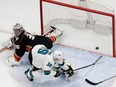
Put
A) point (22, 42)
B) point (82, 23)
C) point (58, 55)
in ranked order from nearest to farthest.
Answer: point (58, 55) → point (22, 42) → point (82, 23)

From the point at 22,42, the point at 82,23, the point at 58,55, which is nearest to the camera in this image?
the point at 58,55

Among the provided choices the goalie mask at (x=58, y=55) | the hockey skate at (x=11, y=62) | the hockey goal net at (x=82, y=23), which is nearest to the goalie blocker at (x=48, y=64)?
the goalie mask at (x=58, y=55)

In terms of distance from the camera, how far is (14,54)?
6.20ft

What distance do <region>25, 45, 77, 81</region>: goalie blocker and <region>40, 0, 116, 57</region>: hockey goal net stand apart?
32cm

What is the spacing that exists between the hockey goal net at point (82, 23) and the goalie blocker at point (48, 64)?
12.6 inches

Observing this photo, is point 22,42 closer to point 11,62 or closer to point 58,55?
point 11,62

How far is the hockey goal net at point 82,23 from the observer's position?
1.97 metres

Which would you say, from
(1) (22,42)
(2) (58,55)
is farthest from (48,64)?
(1) (22,42)

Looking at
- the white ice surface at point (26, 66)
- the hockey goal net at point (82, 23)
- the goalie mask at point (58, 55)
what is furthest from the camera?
the hockey goal net at point (82, 23)

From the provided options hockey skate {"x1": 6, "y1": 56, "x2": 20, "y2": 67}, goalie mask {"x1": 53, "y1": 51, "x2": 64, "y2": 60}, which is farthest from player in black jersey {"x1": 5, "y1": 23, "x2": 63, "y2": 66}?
goalie mask {"x1": 53, "y1": 51, "x2": 64, "y2": 60}

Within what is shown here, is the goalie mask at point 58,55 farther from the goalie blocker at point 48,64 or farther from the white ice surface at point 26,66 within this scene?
the white ice surface at point 26,66

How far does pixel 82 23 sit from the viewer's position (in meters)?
2.14

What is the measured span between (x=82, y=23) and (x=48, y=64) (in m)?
Answer: 0.58

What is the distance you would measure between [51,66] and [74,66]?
0.27 metres
